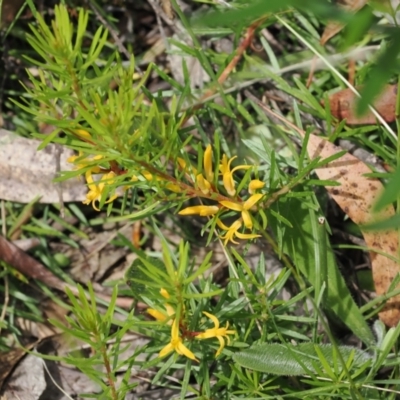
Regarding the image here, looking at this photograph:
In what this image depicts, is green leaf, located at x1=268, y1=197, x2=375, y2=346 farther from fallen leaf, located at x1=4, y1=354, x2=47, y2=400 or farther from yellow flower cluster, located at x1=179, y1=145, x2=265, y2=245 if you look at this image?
fallen leaf, located at x1=4, y1=354, x2=47, y2=400

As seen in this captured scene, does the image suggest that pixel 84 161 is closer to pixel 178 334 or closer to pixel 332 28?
pixel 178 334

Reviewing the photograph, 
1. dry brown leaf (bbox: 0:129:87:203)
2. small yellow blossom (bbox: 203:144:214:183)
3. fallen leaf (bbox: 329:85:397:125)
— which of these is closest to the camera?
small yellow blossom (bbox: 203:144:214:183)

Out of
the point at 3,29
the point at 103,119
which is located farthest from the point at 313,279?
the point at 3,29

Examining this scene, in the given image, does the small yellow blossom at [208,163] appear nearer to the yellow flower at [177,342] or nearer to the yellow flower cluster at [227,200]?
the yellow flower cluster at [227,200]

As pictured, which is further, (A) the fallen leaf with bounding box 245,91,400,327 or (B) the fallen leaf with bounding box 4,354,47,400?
(B) the fallen leaf with bounding box 4,354,47,400

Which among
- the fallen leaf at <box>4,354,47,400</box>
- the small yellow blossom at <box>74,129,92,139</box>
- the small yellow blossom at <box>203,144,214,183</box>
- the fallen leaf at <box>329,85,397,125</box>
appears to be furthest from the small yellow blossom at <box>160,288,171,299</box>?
the fallen leaf at <box>329,85,397,125</box>

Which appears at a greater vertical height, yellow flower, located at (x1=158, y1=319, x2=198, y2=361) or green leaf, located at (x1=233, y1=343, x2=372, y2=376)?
yellow flower, located at (x1=158, y1=319, x2=198, y2=361)

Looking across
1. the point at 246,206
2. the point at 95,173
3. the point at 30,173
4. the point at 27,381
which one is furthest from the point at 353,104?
the point at 27,381

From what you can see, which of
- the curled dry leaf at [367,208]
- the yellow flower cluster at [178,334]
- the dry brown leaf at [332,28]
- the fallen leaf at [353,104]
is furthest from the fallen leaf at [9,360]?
the dry brown leaf at [332,28]
